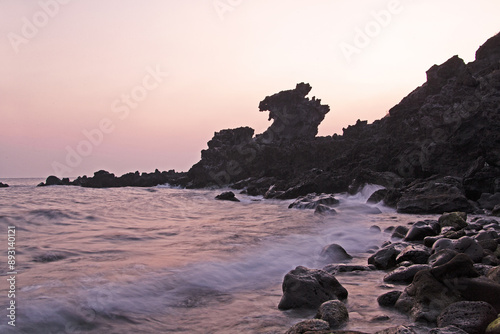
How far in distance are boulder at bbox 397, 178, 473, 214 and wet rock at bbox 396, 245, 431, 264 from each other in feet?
25.8

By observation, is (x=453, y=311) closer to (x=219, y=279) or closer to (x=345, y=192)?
(x=219, y=279)

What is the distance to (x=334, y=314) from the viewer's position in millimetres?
3564

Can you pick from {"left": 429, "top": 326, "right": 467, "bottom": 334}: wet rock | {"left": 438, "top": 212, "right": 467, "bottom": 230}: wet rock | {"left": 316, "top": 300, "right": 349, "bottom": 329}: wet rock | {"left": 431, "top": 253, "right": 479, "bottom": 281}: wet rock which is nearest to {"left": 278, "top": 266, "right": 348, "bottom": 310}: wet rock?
{"left": 316, "top": 300, "right": 349, "bottom": 329}: wet rock

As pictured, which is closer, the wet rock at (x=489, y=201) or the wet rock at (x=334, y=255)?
the wet rock at (x=334, y=255)

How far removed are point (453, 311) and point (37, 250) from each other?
742cm

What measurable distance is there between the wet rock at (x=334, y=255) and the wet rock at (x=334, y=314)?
339 cm

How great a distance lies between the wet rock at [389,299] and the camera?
4031mm

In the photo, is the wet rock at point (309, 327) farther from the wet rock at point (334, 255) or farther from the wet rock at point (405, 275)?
the wet rock at point (334, 255)

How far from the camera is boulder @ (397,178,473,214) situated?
12.8m

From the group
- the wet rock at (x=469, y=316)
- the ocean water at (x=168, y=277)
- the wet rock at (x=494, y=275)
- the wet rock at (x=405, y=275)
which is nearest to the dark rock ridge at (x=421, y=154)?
the ocean water at (x=168, y=277)

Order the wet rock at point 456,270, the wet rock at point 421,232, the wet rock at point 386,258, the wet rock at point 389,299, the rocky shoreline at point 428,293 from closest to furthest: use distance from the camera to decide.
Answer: the rocky shoreline at point 428,293 < the wet rock at point 456,270 < the wet rock at point 389,299 < the wet rock at point 386,258 < the wet rock at point 421,232

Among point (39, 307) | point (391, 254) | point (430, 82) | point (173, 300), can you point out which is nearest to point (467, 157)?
point (430, 82)

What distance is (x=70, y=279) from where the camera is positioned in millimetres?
5289

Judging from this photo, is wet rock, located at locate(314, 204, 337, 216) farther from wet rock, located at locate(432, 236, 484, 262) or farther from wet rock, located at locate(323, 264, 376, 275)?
wet rock, located at locate(432, 236, 484, 262)
